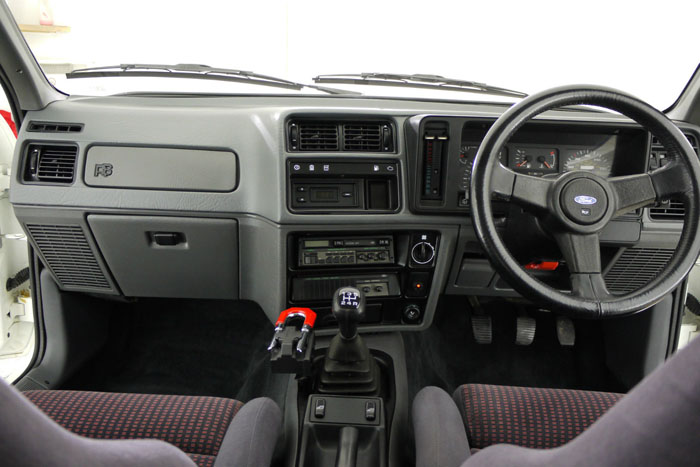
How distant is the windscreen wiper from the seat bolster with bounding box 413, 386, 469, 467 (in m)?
1.11

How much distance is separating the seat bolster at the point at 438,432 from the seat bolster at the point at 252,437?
0.35 meters

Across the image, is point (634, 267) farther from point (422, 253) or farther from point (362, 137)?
point (362, 137)

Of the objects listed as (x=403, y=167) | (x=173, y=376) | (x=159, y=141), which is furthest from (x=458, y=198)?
(x=173, y=376)

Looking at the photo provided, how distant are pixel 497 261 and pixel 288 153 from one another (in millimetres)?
670

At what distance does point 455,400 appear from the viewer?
129cm

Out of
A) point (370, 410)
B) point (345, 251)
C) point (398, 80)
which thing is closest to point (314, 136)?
point (345, 251)

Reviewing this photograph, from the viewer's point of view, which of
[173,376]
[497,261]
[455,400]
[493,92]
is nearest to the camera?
[497,261]

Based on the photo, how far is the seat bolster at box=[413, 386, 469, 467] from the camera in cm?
102

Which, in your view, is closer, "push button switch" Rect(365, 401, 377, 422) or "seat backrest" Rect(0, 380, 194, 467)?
"seat backrest" Rect(0, 380, 194, 467)

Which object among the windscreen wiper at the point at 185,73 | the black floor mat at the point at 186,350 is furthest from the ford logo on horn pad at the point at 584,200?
the black floor mat at the point at 186,350

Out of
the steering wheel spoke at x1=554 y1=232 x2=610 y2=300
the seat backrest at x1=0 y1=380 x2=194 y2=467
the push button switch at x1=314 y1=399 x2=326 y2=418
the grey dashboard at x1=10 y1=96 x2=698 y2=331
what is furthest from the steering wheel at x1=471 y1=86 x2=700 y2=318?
the seat backrest at x1=0 y1=380 x2=194 y2=467

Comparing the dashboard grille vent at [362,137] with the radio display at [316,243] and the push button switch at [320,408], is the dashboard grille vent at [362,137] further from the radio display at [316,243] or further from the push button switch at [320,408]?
the push button switch at [320,408]

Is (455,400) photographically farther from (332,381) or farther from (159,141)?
(159,141)

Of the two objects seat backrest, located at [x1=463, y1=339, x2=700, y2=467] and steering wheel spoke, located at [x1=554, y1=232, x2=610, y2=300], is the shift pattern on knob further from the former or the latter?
seat backrest, located at [x1=463, y1=339, x2=700, y2=467]
